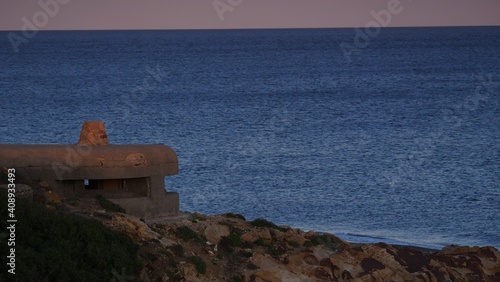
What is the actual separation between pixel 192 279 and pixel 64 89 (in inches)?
3020

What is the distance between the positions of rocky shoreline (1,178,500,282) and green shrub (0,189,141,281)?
1.25ft

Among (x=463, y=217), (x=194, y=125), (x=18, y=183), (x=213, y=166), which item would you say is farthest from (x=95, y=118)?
(x=18, y=183)

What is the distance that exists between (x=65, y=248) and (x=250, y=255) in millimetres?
3920

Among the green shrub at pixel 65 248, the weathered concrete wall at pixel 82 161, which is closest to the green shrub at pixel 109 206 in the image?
the weathered concrete wall at pixel 82 161

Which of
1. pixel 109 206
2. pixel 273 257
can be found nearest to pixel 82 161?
pixel 109 206

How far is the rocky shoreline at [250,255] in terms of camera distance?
19141 mm

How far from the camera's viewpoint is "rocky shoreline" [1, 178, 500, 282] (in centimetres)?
1914

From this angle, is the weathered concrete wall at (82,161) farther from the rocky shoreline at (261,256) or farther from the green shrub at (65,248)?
the green shrub at (65,248)

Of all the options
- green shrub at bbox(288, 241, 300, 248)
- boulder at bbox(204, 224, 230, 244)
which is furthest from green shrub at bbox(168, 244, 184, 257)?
green shrub at bbox(288, 241, 300, 248)

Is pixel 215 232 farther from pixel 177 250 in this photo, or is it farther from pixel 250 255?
pixel 177 250

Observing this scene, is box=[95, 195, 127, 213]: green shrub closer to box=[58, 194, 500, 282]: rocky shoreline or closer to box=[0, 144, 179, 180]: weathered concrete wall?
box=[58, 194, 500, 282]: rocky shoreline

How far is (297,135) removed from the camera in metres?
57.3

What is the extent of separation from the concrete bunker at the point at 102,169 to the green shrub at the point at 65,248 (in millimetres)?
1771

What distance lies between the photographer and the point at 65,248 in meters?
17.6
